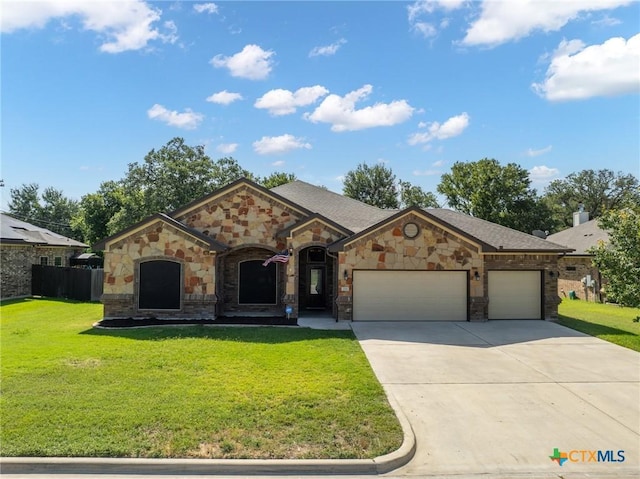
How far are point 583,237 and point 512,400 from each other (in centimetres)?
2518

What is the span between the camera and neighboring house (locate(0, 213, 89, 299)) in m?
21.5

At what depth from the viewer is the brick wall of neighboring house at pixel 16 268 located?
70.6 ft

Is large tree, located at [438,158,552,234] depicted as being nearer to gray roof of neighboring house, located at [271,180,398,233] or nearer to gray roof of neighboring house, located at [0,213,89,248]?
gray roof of neighboring house, located at [271,180,398,233]

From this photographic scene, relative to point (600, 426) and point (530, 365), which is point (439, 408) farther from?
→ point (530, 365)

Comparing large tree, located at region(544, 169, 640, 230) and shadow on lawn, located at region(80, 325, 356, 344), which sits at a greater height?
large tree, located at region(544, 169, 640, 230)

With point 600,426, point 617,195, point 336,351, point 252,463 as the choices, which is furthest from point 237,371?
point 617,195

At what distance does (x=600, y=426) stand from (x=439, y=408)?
2.42 meters

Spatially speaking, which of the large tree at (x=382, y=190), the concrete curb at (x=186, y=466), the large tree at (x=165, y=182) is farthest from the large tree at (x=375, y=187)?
the concrete curb at (x=186, y=466)

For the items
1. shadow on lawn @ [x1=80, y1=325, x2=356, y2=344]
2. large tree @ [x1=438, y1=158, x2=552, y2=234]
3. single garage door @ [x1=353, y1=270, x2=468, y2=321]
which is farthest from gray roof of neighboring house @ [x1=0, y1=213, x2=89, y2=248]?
large tree @ [x1=438, y1=158, x2=552, y2=234]

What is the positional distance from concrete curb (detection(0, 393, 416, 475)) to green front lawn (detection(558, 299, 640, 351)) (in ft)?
33.9

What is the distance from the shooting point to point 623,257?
1219 cm

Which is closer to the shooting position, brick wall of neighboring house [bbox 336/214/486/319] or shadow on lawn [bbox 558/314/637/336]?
shadow on lawn [bbox 558/314/637/336]

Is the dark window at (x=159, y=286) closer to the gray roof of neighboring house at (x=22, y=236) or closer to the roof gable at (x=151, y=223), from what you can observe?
the roof gable at (x=151, y=223)

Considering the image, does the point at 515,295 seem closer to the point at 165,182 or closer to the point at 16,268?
the point at 16,268
